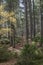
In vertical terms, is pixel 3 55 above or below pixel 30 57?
below

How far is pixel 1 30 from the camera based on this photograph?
13.2 metres

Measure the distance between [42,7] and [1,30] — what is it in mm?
9410

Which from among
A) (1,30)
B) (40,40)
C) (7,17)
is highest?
(7,17)

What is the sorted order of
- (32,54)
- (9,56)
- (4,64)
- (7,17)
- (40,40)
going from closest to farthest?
(4,64), (32,54), (9,56), (7,17), (40,40)

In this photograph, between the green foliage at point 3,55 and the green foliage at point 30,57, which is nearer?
the green foliage at point 30,57

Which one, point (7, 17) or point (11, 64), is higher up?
point (7, 17)

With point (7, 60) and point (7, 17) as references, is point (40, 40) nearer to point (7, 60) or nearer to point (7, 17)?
point (7, 17)

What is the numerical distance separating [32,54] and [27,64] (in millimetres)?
2308

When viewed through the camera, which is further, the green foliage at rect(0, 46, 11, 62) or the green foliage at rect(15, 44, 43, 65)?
the green foliage at rect(0, 46, 11, 62)

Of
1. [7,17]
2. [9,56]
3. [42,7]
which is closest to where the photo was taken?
[9,56]

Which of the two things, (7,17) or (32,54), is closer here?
(32,54)

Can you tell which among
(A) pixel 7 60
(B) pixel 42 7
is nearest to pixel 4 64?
(A) pixel 7 60

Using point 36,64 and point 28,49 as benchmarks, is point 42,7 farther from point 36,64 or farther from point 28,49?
point 36,64

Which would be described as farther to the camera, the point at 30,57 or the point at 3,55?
the point at 3,55
